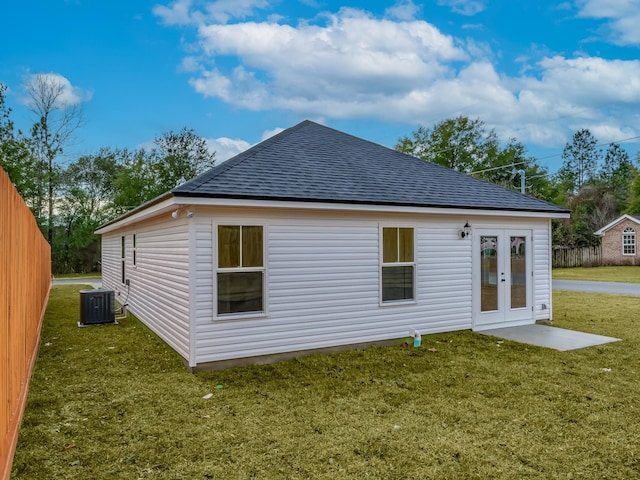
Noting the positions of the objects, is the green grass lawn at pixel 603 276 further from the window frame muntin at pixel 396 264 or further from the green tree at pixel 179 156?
the green tree at pixel 179 156

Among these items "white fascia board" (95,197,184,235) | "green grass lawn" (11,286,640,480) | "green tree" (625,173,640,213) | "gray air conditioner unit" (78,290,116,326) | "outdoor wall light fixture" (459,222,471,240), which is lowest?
"green grass lawn" (11,286,640,480)

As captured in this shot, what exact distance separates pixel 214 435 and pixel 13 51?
2294 centimetres

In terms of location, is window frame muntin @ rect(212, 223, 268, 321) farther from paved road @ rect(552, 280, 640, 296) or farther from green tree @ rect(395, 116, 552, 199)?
green tree @ rect(395, 116, 552, 199)

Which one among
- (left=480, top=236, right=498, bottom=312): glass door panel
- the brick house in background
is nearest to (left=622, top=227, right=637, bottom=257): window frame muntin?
the brick house in background

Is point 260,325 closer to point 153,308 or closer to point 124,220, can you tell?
point 153,308

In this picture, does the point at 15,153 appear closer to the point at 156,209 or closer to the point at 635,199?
the point at 156,209

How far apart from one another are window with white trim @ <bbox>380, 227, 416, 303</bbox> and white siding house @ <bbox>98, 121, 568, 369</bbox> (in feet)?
0.07

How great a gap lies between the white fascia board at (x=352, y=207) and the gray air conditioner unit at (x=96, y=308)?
543 centimetres

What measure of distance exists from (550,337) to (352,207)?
4347 millimetres

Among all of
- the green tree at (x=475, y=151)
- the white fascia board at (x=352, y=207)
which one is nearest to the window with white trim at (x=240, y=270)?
the white fascia board at (x=352, y=207)

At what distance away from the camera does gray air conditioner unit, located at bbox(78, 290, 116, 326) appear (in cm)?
931

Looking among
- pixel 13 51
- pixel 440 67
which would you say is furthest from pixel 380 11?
pixel 13 51

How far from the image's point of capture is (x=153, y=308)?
8.36 meters

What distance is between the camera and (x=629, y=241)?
2902 cm
